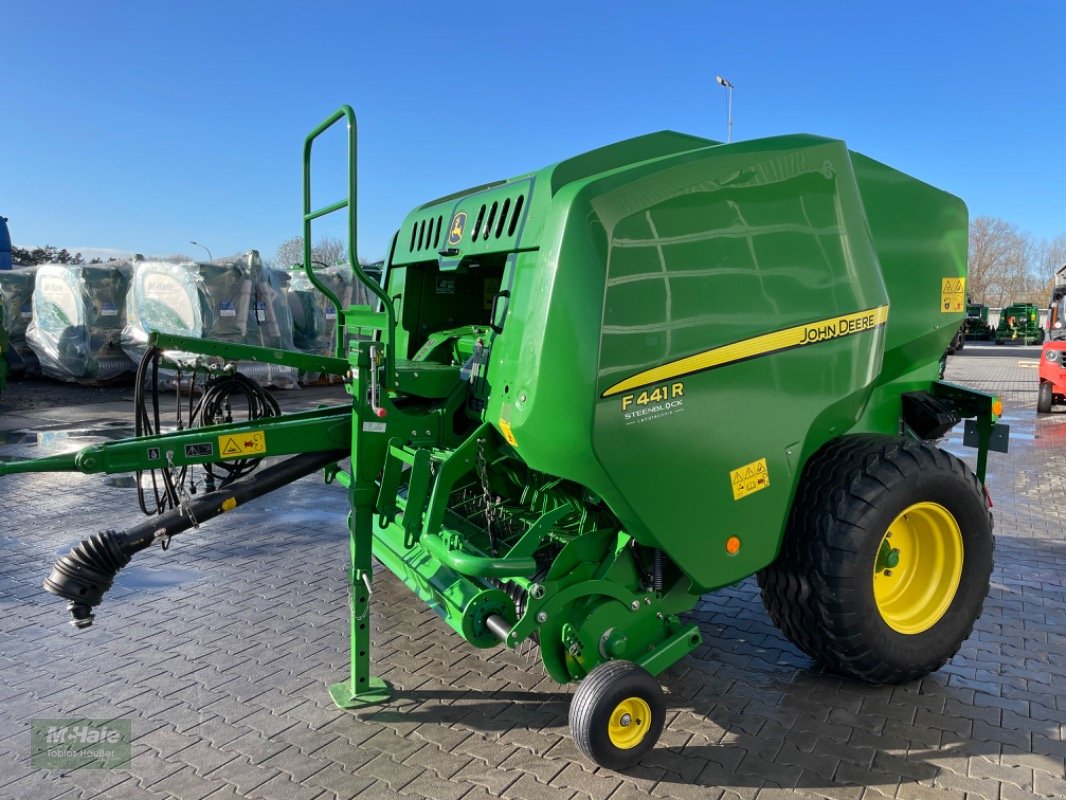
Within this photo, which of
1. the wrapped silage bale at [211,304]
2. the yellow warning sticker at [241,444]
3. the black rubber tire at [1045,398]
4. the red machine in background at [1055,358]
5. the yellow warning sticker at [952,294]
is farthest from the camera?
the wrapped silage bale at [211,304]

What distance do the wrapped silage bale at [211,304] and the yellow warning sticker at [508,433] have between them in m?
11.1

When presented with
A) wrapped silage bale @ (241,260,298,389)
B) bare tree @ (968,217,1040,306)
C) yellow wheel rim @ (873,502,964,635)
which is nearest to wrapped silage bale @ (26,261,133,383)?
wrapped silage bale @ (241,260,298,389)

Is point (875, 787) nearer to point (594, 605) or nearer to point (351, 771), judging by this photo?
point (594, 605)

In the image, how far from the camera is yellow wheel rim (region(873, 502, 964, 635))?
3.51 metres

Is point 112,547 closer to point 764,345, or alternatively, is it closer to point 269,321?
point 764,345

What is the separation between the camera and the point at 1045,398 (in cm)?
1247

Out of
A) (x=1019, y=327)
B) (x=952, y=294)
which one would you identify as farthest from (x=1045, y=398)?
(x=1019, y=327)

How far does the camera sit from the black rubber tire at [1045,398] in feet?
40.7

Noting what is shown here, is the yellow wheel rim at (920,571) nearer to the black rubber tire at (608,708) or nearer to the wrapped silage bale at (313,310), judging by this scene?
the black rubber tire at (608,708)

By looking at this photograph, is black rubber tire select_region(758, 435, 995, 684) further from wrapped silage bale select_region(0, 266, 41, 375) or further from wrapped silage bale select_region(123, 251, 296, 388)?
wrapped silage bale select_region(0, 266, 41, 375)

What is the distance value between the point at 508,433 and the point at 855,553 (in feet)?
4.72

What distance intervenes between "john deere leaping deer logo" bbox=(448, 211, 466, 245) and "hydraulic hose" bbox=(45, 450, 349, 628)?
130 cm

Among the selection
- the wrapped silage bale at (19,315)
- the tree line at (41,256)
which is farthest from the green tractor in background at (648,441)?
the tree line at (41,256)

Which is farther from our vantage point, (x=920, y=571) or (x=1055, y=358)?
(x=1055, y=358)
